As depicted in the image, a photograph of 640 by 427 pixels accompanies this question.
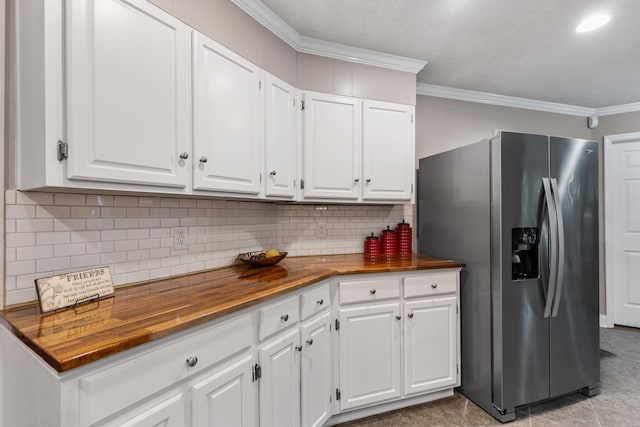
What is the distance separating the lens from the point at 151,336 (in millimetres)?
980

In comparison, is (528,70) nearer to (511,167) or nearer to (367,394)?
(511,167)

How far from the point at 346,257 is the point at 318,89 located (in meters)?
1.28

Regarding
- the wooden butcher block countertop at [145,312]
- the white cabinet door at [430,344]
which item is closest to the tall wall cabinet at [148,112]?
the wooden butcher block countertop at [145,312]

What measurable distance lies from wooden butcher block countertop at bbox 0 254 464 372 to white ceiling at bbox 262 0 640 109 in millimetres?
1569

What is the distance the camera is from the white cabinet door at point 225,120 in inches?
62.4

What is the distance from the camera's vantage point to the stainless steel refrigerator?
2.11 m

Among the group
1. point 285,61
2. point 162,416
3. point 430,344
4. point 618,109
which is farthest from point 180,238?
point 618,109

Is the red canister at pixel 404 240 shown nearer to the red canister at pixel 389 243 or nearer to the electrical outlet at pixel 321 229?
the red canister at pixel 389 243

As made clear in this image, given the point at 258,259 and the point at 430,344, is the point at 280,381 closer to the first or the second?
the point at 258,259

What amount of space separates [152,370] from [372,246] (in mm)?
1977

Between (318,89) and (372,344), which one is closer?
Answer: (372,344)

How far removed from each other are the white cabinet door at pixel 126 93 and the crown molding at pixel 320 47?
602 millimetres

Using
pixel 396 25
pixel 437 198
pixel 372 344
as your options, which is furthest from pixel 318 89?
pixel 372 344

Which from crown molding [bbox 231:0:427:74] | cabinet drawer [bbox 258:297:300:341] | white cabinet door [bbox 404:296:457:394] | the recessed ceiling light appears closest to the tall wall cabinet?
crown molding [bbox 231:0:427:74]
